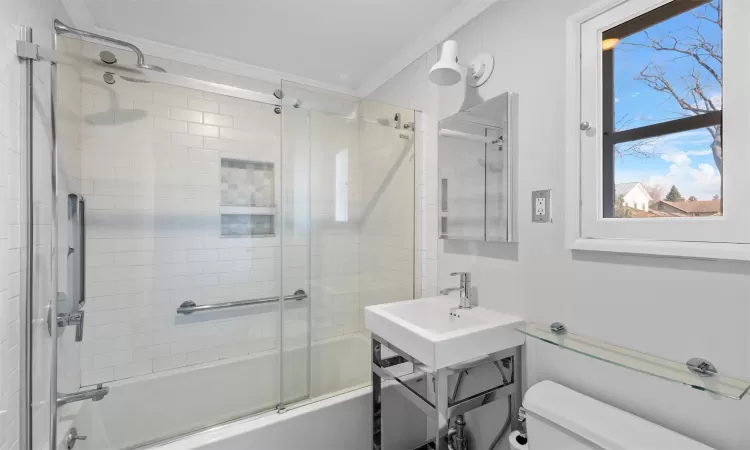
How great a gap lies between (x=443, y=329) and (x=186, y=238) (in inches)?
66.4

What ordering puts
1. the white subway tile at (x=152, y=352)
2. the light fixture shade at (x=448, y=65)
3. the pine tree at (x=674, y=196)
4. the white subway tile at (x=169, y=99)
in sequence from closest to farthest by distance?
the pine tree at (x=674, y=196) → the light fixture shade at (x=448, y=65) → the white subway tile at (x=169, y=99) → the white subway tile at (x=152, y=352)

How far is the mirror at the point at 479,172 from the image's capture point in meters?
1.35

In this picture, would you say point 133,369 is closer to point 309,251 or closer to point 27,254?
point 27,254

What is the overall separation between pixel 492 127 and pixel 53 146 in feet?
5.87

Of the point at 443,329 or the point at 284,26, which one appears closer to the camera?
the point at 443,329

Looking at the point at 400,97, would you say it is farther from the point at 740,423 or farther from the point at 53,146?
the point at 740,423

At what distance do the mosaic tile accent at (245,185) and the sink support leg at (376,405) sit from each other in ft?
3.75

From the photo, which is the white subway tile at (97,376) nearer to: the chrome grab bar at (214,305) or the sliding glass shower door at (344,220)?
the chrome grab bar at (214,305)

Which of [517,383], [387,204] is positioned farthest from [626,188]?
[387,204]

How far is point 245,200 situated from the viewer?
208 cm

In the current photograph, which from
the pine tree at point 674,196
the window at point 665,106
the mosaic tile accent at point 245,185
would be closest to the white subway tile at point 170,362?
the mosaic tile accent at point 245,185

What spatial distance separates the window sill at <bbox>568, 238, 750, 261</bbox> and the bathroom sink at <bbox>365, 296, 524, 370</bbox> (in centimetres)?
42

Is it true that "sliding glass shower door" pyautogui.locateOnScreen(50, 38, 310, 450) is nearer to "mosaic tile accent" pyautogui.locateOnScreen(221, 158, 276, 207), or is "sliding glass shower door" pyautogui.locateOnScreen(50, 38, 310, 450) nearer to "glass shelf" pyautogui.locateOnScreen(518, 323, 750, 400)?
"mosaic tile accent" pyautogui.locateOnScreen(221, 158, 276, 207)

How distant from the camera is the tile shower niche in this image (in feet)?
6.77
